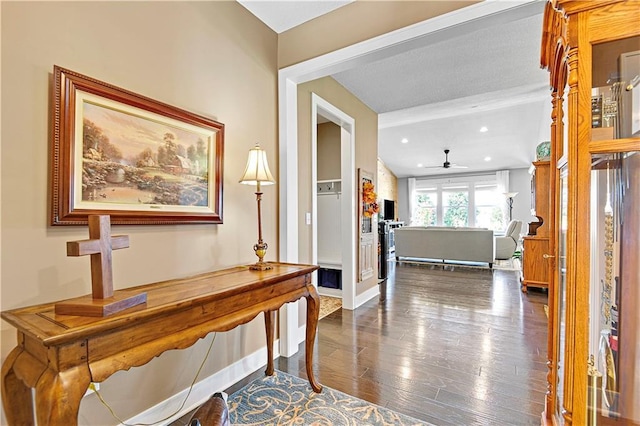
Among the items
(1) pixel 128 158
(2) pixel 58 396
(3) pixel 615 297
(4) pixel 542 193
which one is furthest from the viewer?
(4) pixel 542 193

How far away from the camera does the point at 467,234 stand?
6316 mm

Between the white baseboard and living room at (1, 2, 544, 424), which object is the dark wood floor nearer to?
the white baseboard

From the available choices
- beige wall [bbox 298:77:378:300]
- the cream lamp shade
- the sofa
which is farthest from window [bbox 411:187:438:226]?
the cream lamp shade

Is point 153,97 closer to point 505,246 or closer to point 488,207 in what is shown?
point 505,246

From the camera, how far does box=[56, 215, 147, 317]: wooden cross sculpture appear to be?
1.01m

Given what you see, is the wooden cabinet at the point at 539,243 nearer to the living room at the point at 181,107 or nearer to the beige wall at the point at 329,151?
the beige wall at the point at 329,151

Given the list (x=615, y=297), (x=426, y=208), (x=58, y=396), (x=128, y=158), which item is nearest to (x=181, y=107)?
(x=128, y=158)

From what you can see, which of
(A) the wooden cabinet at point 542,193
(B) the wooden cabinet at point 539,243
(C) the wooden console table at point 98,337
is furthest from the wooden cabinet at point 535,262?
(C) the wooden console table at point 98,337

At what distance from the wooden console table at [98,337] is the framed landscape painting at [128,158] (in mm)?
430

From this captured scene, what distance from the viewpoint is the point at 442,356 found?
8.23 feet

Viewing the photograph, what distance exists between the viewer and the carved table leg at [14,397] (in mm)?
1057

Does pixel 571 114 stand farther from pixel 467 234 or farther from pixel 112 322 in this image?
pixel 467 234

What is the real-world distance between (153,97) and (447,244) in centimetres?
627

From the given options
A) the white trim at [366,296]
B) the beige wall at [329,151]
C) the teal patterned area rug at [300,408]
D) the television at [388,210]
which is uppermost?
the beige wall at [329,151]
